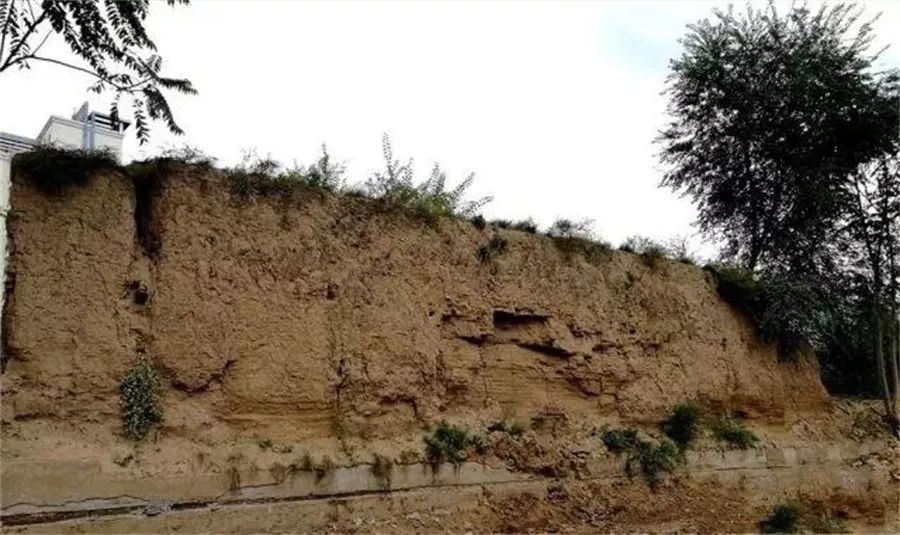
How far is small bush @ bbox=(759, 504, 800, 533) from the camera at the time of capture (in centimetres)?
1025

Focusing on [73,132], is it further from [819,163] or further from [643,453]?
[819,163]

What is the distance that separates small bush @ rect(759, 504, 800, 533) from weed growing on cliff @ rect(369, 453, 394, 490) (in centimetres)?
524

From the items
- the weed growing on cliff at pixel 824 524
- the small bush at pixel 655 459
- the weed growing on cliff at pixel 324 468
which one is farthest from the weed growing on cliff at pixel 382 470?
the weed growing on cliff at pixel 824 524

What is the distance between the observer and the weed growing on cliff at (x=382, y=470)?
24.5 feet

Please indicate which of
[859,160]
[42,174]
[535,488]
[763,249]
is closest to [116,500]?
[42,174]

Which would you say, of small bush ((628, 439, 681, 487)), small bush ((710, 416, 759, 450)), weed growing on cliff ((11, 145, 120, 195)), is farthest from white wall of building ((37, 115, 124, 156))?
small bush ((710, 416, 759, 450))

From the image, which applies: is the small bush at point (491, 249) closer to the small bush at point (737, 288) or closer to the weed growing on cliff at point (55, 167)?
the small bush at point (737, 288)

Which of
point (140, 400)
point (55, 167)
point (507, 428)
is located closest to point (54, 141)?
point (55, 167)

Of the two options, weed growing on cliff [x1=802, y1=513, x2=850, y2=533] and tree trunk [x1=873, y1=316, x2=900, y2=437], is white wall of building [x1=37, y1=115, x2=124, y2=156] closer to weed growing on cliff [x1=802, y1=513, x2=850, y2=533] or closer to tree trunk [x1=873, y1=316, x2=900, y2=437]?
weed growing on cliff [x1=802, y1=513, x2=850, y2=533]

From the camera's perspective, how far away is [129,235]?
6.82 metres

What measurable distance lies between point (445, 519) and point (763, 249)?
8.34 m

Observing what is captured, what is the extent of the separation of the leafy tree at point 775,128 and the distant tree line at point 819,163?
2cm

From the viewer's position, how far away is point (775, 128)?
13.6m

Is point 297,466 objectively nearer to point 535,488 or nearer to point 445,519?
point 445,519
